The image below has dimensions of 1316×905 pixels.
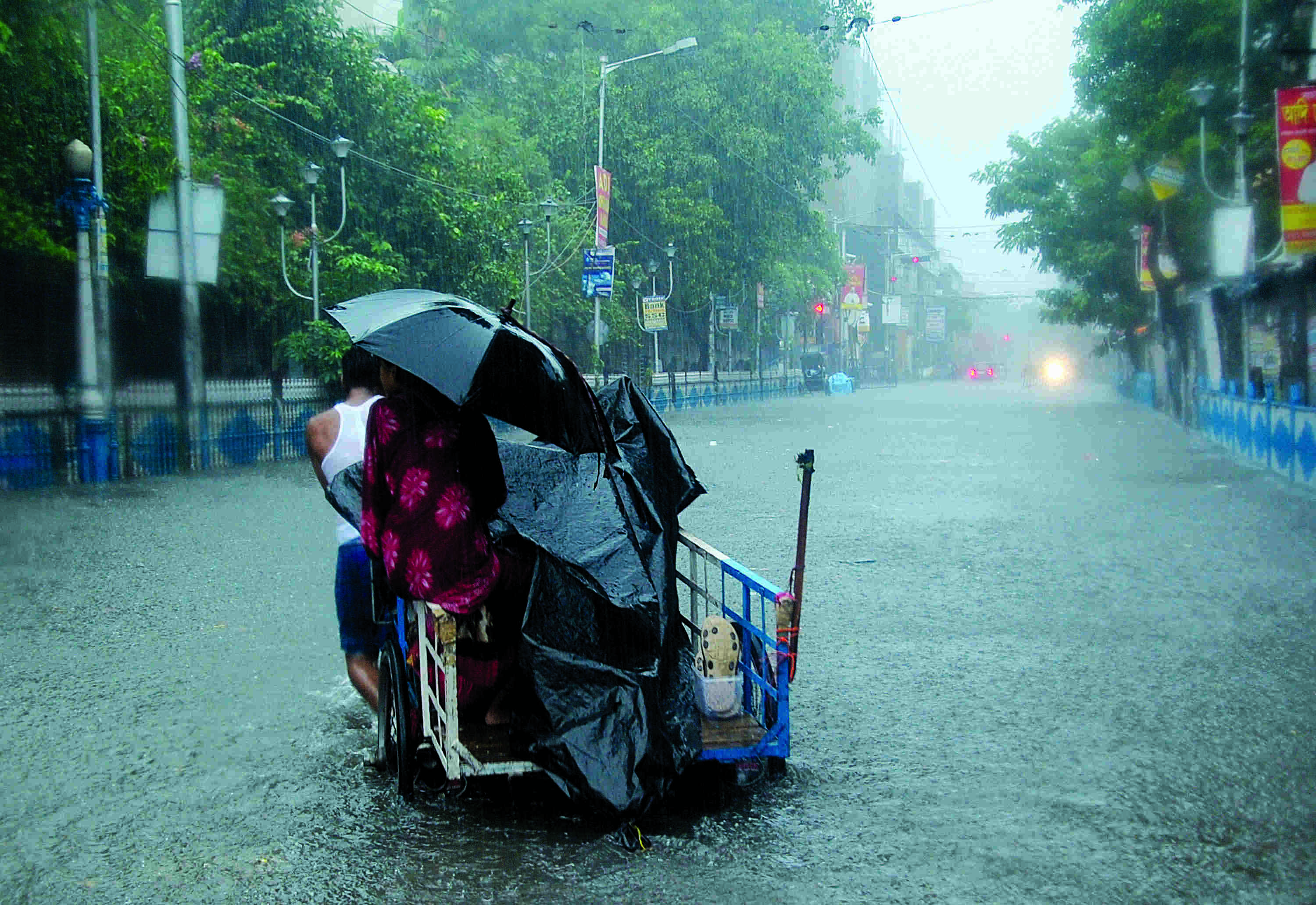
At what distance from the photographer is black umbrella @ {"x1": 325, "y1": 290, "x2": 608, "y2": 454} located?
4.10 m

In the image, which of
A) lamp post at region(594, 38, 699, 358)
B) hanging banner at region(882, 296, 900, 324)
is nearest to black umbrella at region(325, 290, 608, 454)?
lamp post at region(594, 38, 699, 358)

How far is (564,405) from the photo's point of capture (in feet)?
14.0

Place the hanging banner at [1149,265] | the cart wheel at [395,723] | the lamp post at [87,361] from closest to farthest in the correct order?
the cart wheel at [395,723] → the lamp post at [87,361] → the hanging banner at [1149,265]

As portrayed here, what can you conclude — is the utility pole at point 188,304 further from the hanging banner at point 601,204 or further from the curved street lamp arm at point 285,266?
the hanging banner at point 601,204

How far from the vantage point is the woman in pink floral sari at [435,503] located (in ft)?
14.1

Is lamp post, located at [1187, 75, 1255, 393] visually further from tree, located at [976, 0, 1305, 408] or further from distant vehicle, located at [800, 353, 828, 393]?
distant vehicle, located at [800, 353, 828, 393]

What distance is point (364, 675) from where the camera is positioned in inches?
207

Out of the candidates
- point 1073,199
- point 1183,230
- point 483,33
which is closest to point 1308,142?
point 1183,230

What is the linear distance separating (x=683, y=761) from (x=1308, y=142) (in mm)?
13747

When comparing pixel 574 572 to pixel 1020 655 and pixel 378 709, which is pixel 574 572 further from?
pixel 1020 655

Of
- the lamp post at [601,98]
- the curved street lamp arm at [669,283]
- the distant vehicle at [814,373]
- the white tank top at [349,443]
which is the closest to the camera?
the white tank top at [349,443]

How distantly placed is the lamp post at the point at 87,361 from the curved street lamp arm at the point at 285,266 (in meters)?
6.07

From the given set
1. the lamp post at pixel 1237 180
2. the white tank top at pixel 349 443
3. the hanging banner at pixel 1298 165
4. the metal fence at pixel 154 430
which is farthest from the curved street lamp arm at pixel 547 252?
the white tank top at pixel 349 443

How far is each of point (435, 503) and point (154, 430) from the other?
15.2 m
